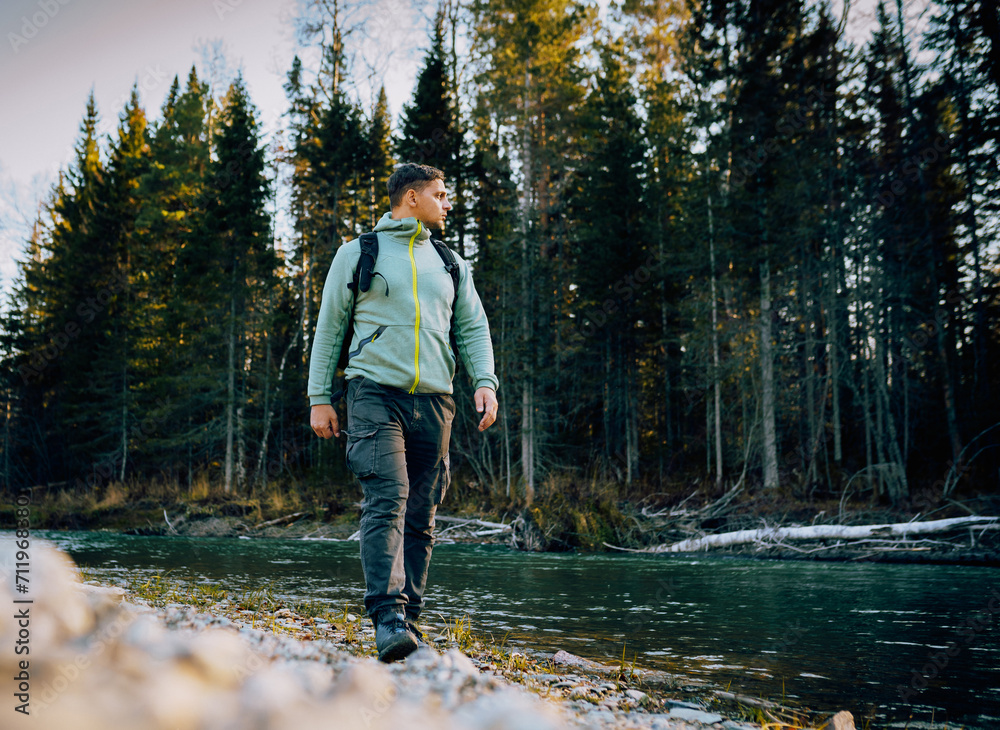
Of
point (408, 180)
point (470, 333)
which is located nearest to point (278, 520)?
point (470, 333)

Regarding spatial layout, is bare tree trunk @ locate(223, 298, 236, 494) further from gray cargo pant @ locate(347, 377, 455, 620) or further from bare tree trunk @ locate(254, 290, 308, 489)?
gray cargo pant @ locate(347, 377, 455, 620)

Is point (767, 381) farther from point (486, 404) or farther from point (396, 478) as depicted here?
point (396, 478)

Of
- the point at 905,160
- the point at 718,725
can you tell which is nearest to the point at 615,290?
the point at 905,160

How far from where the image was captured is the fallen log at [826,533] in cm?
890

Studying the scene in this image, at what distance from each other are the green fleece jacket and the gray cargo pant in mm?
100

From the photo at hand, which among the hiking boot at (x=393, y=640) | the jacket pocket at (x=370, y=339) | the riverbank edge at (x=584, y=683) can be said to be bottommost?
the riverbank edge at (x=584, y=683)

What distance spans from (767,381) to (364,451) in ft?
48.0

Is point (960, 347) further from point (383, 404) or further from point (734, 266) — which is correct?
point (383, 404)

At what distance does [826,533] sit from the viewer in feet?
30.0

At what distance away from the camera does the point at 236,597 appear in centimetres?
471

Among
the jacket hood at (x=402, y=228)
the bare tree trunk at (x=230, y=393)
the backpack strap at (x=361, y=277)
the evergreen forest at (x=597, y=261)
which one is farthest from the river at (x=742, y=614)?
the bare tree trunk at (x=230, y=393)

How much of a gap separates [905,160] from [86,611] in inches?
593

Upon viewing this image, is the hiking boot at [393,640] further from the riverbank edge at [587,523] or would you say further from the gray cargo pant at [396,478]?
the riverbank edge at [587,523]

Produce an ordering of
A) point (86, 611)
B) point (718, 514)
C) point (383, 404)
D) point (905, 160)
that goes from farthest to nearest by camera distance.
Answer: point (905, 160)
point (718, 514)
point (383, 404)
point (86, 611)
